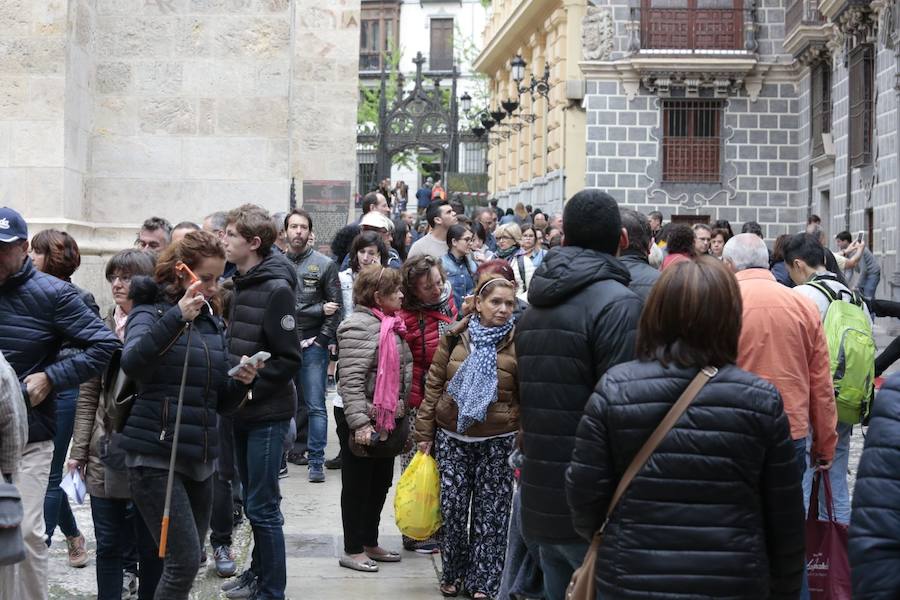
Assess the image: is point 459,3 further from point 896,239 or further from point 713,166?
point 896,239

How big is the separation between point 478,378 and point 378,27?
63.0 meters

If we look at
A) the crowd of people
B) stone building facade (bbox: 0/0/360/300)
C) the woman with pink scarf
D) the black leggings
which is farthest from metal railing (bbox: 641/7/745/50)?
the black leggings

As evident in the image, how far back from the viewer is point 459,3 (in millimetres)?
66625

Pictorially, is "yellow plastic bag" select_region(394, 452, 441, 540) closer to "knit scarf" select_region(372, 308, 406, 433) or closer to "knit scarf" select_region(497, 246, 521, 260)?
"knit scarf" select_region(372, 308, 406, 433)

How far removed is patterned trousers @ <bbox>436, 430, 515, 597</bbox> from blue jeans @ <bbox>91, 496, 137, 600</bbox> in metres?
1.74

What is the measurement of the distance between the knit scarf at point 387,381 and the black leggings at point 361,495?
11.7 inches

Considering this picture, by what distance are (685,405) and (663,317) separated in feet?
0.93

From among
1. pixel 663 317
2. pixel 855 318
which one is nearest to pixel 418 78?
pixel 855 318

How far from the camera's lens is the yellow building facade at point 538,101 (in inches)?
1304

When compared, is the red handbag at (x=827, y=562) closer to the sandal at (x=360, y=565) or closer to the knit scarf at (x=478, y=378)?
the knit scarf at (x=478, y=378)

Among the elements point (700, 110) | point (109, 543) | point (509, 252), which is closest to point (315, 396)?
point (509, 252)

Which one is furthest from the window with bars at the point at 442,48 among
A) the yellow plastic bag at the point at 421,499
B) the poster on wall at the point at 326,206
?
the yellow plastic bag at the point at 421,499

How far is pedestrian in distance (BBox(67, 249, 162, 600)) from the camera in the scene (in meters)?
5.84

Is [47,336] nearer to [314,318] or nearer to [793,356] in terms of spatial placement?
[793,356]
